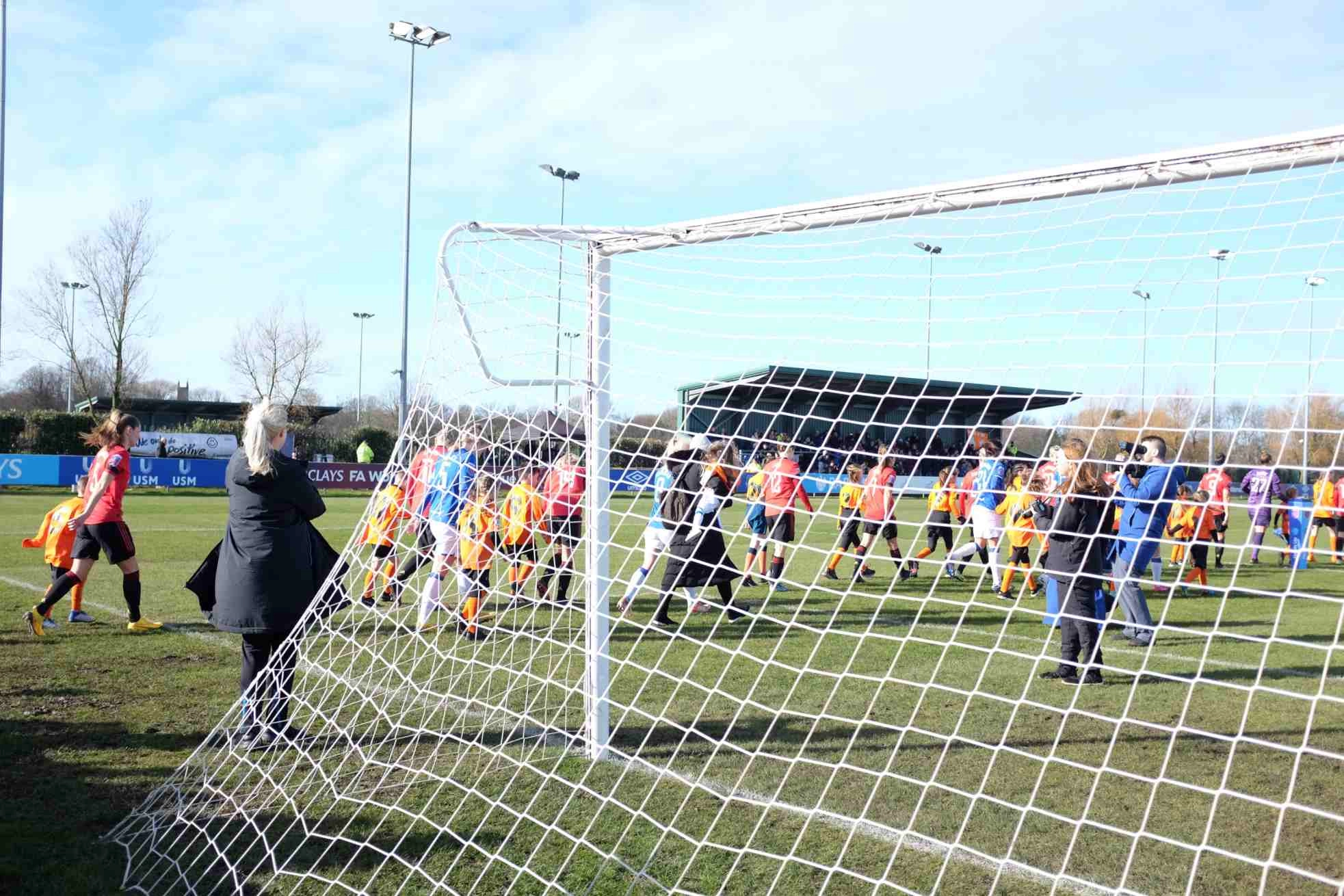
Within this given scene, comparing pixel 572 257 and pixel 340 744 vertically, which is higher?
pixel 572 257

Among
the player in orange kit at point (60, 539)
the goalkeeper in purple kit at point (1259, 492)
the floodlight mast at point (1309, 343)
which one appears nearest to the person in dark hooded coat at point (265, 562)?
the player in orange kit at point (60, 539)

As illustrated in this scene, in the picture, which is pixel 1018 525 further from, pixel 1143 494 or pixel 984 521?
pixel 1143 494

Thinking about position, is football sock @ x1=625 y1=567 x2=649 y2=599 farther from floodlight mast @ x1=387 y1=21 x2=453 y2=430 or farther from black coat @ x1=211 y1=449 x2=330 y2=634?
floodlight mast @ x1=387 y1=21 x2=453 y2=430

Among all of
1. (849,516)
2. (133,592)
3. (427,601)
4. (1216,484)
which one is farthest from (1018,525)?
(133,592)

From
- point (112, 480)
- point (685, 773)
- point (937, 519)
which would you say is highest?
point (112, 480)

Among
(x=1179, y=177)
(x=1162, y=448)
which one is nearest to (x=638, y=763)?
(x=1179, y=177)

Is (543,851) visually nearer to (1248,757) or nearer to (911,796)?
(911,796)

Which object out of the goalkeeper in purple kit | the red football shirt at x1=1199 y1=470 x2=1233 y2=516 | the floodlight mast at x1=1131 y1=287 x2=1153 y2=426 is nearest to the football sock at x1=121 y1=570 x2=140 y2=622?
the floodlight mast at x1=1131 y1=287 x2=1153 y2=426

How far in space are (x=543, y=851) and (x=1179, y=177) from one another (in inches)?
134

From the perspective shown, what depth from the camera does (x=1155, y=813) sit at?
4.20 metres

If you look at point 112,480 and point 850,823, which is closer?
point 850,823

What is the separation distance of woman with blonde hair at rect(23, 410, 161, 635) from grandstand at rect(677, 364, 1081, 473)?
4624 mm

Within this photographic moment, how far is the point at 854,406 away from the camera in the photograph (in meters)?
4.70

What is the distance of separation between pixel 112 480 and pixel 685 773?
5.14 meters
